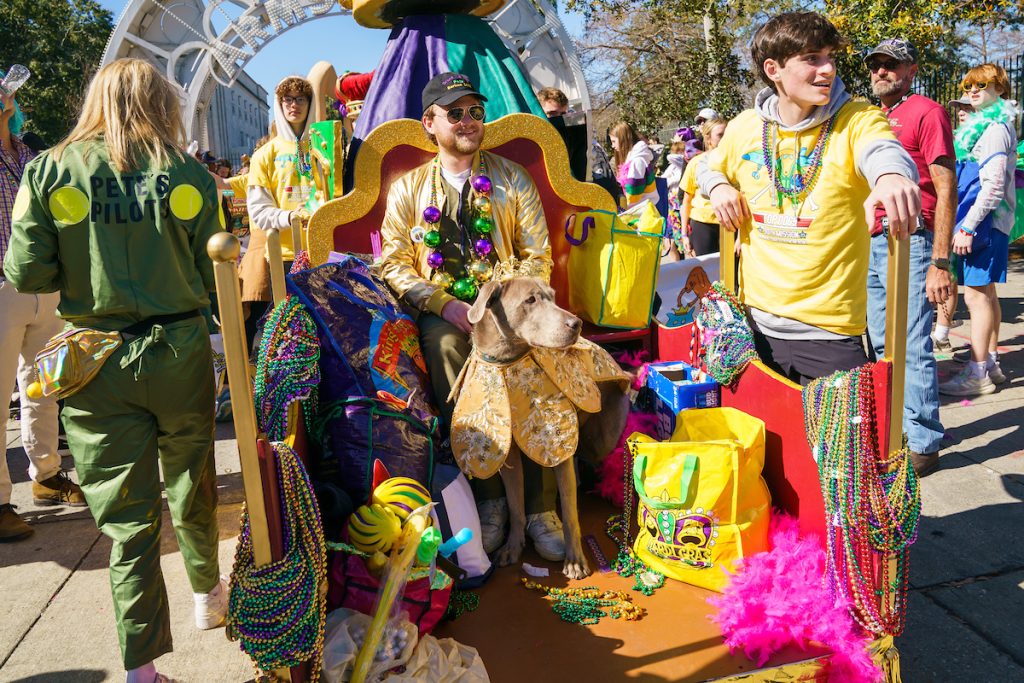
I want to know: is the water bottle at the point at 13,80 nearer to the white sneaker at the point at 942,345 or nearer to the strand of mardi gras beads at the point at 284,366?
the strand of mardi gras beads at the point at 284,366

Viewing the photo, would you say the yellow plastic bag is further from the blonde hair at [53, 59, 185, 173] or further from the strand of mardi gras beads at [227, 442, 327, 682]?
the strand of mardi gras beads at [227, 442, 327, 682]

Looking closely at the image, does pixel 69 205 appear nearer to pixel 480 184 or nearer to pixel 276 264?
pixel 276 264

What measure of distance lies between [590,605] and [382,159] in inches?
90.6

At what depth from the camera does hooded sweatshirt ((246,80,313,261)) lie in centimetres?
493

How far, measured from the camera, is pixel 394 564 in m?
2.14

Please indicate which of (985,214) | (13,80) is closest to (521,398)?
(13,80)

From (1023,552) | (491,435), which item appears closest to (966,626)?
(1023,552)

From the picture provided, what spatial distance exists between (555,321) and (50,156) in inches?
69.6

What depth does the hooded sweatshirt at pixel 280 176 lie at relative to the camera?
16.2ft

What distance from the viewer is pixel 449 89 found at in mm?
3320

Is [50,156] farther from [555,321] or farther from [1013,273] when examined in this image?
[1013,273]

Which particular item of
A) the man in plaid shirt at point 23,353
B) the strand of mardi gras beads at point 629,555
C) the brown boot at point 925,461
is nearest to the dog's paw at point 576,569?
the strand of mardi gras beads at point 629,555

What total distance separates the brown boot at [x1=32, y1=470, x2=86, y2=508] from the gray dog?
2801 millimetres

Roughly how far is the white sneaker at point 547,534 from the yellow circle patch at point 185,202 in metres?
1.73
